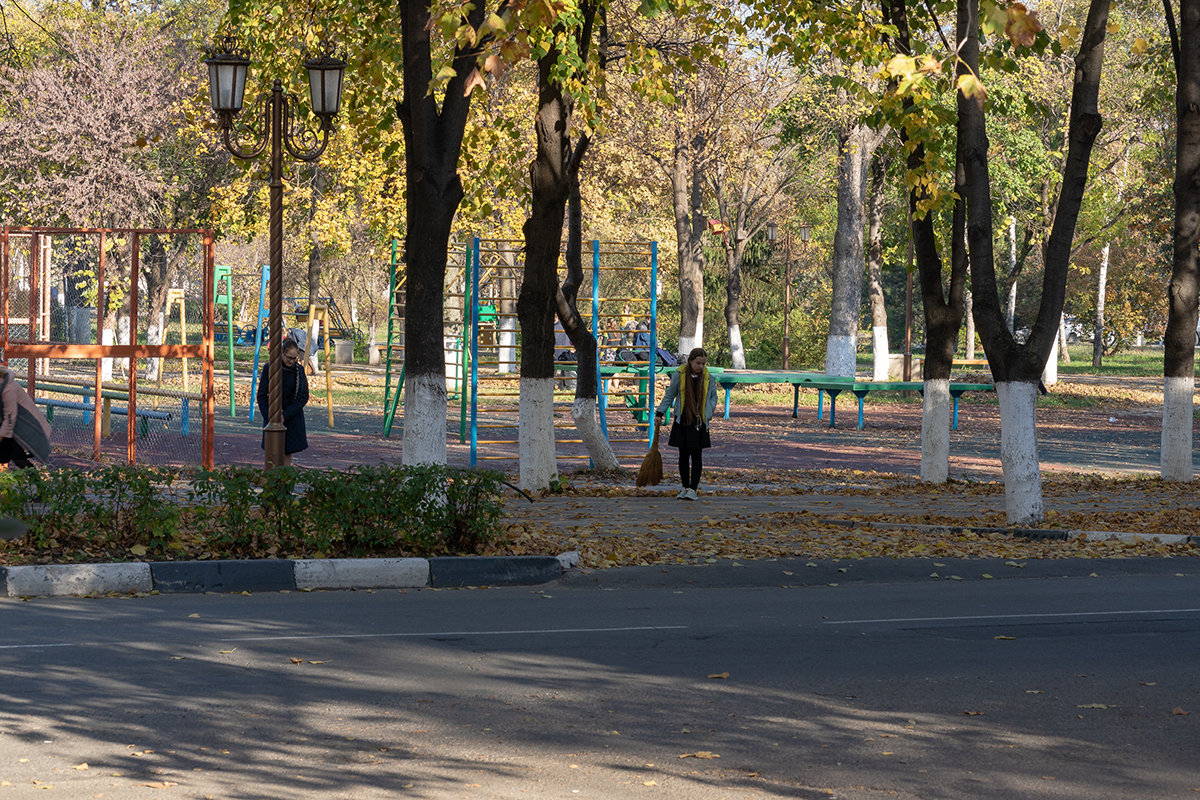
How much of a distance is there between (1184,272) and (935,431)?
12.6 feet

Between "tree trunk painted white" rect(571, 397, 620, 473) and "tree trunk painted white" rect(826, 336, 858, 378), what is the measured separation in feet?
66.0

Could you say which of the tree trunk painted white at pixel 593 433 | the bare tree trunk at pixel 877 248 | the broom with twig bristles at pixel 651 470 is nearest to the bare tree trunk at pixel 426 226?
the broom with twig bristles at pixel 651 470

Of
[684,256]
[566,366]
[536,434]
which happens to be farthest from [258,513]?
[684,256]

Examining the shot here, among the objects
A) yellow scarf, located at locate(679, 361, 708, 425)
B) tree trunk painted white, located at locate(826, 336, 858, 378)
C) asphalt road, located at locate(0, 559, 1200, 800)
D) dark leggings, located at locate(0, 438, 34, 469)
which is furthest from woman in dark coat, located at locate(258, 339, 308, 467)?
tree trunk painted white, located at locate(826, 336, 858, 378)

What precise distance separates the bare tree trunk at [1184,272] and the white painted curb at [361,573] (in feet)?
35.4

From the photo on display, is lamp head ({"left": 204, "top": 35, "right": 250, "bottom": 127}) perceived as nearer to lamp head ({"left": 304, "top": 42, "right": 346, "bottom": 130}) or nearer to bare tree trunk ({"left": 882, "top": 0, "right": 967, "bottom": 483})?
lamp head ({"left": 304, "top": 42, "right": 346, "bottom": 130})

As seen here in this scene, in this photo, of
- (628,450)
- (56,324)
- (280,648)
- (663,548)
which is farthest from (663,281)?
(280,648)

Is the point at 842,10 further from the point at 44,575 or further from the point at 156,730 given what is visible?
the point at 156,730

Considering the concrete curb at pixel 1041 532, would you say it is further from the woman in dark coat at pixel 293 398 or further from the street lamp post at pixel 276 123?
the woman in dark coat at pixel 293 398

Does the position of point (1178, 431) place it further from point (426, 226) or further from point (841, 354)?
point (841, 354)

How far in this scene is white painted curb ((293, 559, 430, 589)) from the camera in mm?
9984

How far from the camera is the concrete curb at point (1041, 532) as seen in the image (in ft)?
40.5

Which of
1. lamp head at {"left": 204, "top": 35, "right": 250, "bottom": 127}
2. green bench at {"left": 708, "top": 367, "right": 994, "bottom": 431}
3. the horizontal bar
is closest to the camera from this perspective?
lamp head at {"left": 204, "top": 35, "right": 250, "bottom": 127}

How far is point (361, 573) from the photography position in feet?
33.1
